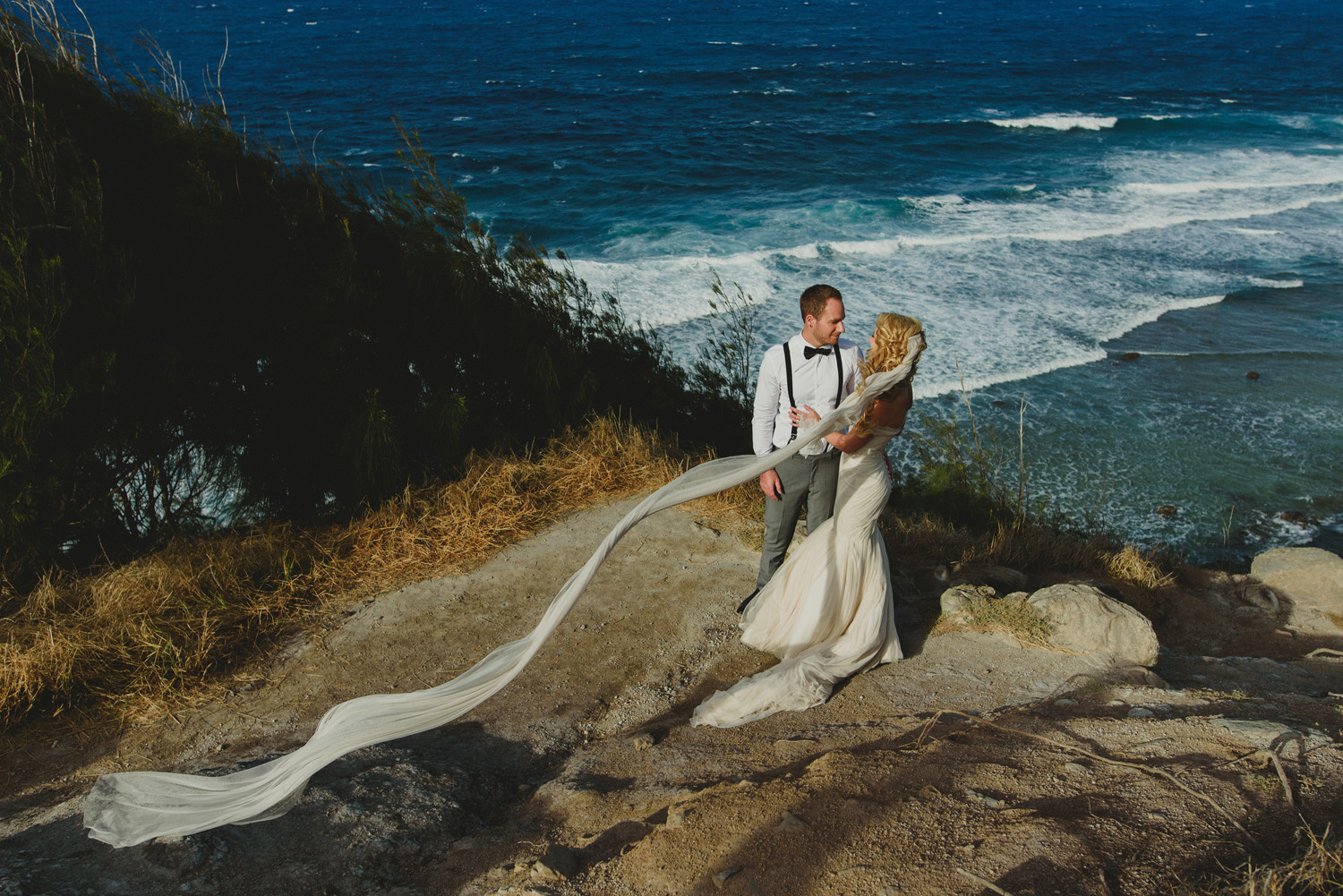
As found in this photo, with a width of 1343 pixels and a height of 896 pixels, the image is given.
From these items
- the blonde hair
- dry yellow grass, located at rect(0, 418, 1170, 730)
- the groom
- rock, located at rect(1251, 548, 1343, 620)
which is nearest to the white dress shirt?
the groom

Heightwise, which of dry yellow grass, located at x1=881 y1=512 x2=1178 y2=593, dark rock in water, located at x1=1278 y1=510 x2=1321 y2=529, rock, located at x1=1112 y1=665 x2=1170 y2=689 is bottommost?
dark rock in water, located at x1=1278 y1=510 x2=1321 y2=529

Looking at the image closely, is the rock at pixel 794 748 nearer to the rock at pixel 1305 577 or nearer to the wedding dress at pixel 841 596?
the wedding dress at pixel 841 596

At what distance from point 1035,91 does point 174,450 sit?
134 feet

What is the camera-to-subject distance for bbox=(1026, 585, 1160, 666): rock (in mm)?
5070

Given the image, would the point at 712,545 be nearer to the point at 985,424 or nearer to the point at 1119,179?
the point at 985,424

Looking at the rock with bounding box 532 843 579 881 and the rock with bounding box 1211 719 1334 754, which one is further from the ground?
the rock with bounding box 1211 719 1334 754

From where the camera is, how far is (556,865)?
129 inches

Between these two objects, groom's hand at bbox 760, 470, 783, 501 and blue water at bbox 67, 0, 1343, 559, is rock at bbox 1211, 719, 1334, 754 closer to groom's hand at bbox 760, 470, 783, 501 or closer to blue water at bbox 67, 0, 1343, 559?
groom's hand at bbox 760, 470, 783, 501

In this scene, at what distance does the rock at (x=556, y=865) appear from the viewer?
3215 mm

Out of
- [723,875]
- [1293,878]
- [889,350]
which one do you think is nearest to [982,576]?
[889,350]

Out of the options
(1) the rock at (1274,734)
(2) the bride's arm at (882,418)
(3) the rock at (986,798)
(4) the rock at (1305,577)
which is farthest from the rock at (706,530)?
(4) the rock at (1305,577)

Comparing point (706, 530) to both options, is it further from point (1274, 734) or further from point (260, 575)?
point (1274, 734)

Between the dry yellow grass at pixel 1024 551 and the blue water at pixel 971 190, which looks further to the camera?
the blue water at pixel 971 190

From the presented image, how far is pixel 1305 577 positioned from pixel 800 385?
5.29 metres
